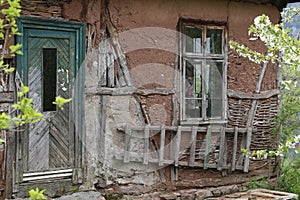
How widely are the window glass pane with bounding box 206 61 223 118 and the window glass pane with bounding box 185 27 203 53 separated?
307mm

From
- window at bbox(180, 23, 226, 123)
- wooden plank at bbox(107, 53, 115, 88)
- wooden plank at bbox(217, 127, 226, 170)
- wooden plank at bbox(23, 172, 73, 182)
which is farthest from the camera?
wooden plank at bbox(217, 127, 226, 170)

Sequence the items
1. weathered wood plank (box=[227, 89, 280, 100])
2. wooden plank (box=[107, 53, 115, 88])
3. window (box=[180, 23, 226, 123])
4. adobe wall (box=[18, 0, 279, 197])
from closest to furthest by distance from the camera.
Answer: adobe wall (box=[18, 0, 279, 197])
wooden plank (box=[107, 53, 115, 88])
window (box=[180, 23, 226, 123])
weathered wood plank (box=[227, 89, 280, 100])

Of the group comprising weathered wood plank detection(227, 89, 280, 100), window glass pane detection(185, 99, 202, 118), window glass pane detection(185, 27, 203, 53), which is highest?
window glass pane detection(185, 27, 203, 53)

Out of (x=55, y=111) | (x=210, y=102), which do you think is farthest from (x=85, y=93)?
(x=210, y=102)

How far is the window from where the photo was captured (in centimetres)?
662

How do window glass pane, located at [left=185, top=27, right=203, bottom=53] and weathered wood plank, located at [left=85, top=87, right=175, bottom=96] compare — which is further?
window glass pane, located at [left=185, top=27, right=203, bottom=53]

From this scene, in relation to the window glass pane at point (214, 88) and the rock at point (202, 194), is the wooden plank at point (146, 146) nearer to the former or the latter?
the rock at point (202, 194)

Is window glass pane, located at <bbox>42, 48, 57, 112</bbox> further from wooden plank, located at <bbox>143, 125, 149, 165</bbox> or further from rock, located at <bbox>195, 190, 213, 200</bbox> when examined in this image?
rock, located at <bbox>195, 190, 213, 200</bbox>

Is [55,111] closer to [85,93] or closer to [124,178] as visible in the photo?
[85,93]

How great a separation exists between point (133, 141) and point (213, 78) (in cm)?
162

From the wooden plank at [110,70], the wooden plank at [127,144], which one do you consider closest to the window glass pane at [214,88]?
the wooden plank at [127,144]

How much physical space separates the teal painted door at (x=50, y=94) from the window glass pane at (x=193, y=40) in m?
1.73

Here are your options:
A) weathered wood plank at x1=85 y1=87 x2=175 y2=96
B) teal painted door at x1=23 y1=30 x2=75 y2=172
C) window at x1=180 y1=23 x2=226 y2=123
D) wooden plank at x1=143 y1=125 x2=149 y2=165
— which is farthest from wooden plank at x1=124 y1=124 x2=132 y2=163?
window at x1=180 y1=23 x2=226 y2=123

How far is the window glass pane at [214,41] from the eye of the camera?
681cm
